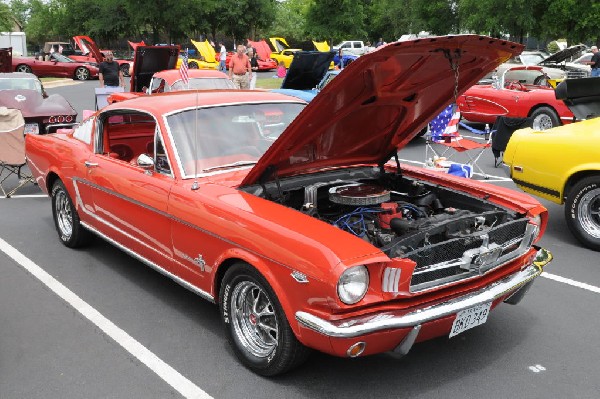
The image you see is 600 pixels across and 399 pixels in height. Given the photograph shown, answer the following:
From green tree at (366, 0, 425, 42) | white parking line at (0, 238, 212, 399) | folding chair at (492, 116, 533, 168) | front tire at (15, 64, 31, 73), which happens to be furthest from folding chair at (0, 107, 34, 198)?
green tree at (366, 0, 425, 42)

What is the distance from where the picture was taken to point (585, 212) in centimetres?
599

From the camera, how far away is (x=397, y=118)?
4.54 metres

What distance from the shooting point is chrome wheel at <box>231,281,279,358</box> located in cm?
354

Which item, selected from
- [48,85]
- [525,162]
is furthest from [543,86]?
[48,85]

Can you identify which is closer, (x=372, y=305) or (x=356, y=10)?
(x=372, y=305)

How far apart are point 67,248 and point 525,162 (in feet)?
15.6

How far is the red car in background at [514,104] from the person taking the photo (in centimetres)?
1195

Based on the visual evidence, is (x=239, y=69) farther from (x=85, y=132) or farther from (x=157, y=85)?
(x=85, y=132)

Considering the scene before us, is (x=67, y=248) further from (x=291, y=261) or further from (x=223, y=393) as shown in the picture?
(x=291, y=261)

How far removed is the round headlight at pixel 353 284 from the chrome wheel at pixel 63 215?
3.71 m

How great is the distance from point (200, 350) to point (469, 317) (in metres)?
1.70

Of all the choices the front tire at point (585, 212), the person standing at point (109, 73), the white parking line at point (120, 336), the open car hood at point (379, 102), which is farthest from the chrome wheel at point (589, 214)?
the person standing at point (109, 73)

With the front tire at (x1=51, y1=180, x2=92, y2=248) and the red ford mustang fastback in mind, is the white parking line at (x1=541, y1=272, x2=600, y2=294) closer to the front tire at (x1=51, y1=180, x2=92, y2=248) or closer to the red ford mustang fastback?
the red ford mustang fastback

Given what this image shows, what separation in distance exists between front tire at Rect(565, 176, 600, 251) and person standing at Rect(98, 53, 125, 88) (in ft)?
37.9
